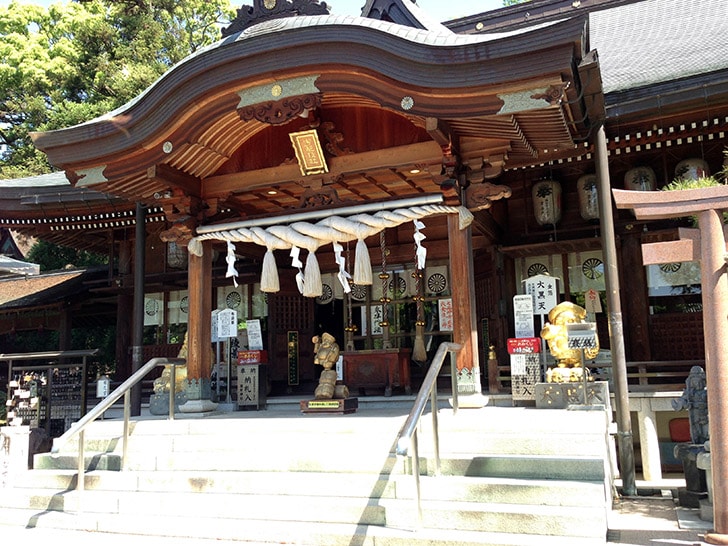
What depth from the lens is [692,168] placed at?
956 centimetres

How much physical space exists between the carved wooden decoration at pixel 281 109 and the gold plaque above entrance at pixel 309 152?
51cm

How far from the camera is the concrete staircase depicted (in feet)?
16.5

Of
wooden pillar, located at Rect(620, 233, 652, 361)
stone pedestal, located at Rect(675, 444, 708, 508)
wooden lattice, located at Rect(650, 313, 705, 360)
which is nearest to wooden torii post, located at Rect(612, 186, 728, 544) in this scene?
stone pedestal, located at Rect(675, 444, 708, 508)

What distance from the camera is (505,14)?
16328 mm

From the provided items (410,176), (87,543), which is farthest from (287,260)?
(87,543)

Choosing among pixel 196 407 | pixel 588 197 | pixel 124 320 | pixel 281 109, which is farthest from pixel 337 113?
pixel 124 320

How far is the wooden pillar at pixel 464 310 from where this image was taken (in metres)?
7.25

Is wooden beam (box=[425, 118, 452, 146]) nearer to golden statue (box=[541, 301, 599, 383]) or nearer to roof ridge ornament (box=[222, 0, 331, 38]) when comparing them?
roof ridge ornament (box=[222, 0, 331, 38])

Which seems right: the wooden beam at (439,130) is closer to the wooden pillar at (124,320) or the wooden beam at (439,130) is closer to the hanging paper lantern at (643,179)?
the hanging paper lantern at (643,179)

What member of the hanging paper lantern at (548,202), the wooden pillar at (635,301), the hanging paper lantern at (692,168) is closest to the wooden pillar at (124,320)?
the hanging paper lantern at (548,202)

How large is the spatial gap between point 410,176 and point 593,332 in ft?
11.3

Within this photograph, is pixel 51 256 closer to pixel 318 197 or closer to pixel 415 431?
pixel 318 197

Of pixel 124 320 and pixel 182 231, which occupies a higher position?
pixel 182 231

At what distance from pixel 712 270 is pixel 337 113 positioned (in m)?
4.99
